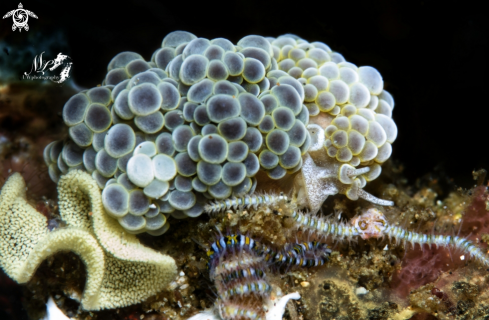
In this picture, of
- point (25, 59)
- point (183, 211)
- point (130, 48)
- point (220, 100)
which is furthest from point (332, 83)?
point (25, 59)

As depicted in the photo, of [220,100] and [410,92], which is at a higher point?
[410,92]

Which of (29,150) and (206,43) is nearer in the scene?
(206,43)

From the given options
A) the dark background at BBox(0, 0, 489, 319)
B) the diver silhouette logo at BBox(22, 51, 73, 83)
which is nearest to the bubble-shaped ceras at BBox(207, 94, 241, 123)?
the dark background at BBox(0, 0, 489, 319)

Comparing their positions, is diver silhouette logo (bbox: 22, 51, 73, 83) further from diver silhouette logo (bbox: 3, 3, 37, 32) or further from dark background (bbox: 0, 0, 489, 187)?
diver silhouette logo (bbox: 3, 3, 37, 32)

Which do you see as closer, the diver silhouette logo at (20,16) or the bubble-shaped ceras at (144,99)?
the bubble-shaped ceras at (144,99)

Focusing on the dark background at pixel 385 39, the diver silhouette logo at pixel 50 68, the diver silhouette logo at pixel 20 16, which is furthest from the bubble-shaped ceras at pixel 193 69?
the diver silhouette logo at pixel 20 16

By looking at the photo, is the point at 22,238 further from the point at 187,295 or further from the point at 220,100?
the point at 220,100

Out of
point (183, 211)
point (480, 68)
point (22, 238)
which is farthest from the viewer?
point (480, 68)

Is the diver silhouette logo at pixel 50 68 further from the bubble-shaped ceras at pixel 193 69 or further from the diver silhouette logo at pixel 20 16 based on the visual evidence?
the bubble-shaped ceras at pixel 193 69
